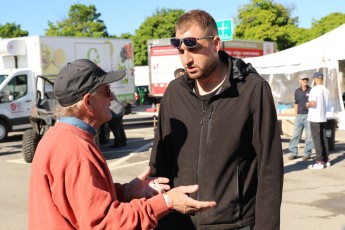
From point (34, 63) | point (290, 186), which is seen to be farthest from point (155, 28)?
point (290, 186)

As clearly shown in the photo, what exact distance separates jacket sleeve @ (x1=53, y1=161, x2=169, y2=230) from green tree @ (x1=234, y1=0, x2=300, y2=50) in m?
43.9

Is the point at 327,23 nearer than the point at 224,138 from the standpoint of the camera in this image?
No

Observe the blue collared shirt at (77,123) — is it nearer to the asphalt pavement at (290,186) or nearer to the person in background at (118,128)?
the asphalt pavement at (290,186)

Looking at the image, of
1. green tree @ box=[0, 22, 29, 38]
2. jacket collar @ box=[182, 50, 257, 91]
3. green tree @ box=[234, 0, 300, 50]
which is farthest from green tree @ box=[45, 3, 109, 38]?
jacket collar @ box=[182, 50, 257, 91]

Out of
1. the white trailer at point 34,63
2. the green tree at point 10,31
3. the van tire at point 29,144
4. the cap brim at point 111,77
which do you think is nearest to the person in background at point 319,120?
the van tire at point 29,144

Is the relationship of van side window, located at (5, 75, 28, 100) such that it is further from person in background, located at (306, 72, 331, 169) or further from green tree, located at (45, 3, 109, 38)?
green tree, located at (45, 3, 109, 38)

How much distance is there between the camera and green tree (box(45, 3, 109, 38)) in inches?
2103

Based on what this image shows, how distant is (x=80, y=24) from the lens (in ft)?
180

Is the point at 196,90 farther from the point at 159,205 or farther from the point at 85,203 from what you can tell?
the point at 85,203

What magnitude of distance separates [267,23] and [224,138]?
4480 cm

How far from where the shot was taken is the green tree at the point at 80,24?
53.4 m

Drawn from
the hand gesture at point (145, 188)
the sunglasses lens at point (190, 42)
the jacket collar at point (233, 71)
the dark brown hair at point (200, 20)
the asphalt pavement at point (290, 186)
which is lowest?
the asphalt pavement at point (290, 186)

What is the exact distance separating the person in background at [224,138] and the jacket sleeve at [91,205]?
0.67m

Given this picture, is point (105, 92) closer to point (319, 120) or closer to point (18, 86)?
point (319, 120)
